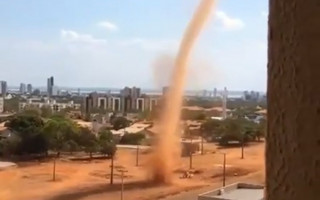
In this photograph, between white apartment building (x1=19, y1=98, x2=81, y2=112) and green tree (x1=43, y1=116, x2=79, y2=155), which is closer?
green tree (x1=43, y1=116, x2=79, y2=155)

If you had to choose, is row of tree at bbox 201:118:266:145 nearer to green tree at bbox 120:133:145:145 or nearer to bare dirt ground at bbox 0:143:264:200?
green tree at bbox 120:133:145:145

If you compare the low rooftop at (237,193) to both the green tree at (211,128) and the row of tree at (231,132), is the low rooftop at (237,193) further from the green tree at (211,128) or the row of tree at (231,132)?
the green tree at (211,128)

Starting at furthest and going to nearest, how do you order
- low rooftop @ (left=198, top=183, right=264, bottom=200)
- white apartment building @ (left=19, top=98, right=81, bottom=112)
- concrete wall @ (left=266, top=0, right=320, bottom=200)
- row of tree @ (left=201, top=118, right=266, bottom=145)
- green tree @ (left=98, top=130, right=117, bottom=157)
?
white apartment building @ (left=19, top=98, right=81, bottom=112)
row of tree @ (left=201, top=118, right=266, bottom=145)
green tree @ (left=98, top=130, right=117, bottom=157)
low rooftop @ (left=198, top=183, right=264, bottom=200)
concrete wall @ (left=266, top=0, right=320, bottom=200)

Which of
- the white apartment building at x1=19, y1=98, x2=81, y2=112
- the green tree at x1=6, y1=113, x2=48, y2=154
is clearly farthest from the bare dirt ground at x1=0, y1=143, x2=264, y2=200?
the white apartment building at x1=19, y1=98, x2=81, y2=112

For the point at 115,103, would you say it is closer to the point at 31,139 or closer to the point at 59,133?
the point at 59,133

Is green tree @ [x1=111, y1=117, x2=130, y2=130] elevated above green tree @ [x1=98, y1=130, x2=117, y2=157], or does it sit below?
above

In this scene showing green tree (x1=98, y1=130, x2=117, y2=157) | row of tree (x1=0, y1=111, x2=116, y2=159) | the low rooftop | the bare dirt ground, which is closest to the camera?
the low rooftop

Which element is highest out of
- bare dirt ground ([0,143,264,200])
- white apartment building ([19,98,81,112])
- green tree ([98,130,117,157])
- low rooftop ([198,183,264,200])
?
white apartment building ([19,98,81,112])

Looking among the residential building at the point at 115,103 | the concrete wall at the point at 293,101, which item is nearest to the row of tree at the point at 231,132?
the residential building at the point at 115,103
